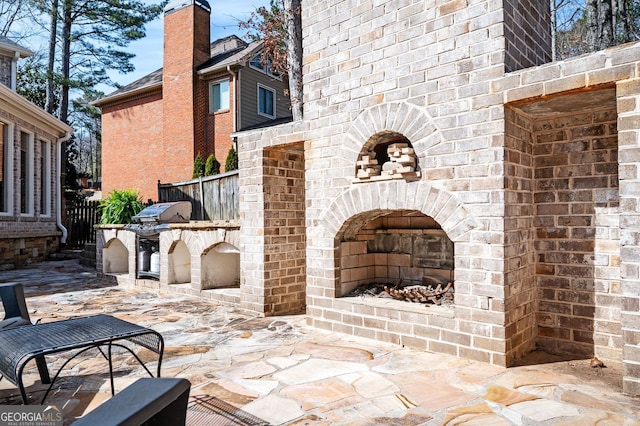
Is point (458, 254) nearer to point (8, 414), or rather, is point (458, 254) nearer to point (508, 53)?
point (508, 53)

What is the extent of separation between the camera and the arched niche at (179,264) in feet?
24.6

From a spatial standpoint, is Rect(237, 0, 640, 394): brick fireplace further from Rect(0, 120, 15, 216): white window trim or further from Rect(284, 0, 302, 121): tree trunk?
Rect(0, 120, 15, 216): white window trim

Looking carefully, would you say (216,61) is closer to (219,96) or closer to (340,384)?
(219,96)

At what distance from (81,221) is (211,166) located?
192 inches

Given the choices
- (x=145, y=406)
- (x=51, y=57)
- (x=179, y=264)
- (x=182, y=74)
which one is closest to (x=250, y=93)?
(x=182, y=74)

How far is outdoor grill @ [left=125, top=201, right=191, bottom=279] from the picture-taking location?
7801mm

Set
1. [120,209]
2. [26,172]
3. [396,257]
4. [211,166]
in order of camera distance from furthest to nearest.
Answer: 1. [211,166]
2. [26,172]
3. [120,209]
4. [396,257]

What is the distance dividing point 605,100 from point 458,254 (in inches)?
66.1

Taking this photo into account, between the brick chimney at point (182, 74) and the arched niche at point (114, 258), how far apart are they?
223 inches

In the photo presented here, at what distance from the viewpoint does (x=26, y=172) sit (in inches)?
488

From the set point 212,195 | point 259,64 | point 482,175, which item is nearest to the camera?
point 482,175

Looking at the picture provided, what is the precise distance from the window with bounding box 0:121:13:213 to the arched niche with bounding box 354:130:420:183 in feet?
35.9

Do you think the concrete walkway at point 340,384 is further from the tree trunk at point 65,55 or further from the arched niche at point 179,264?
the tree trunk at point 65,55

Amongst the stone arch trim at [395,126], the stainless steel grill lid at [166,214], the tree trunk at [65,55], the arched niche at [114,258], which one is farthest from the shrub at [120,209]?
the tree trunk at [65,55]
